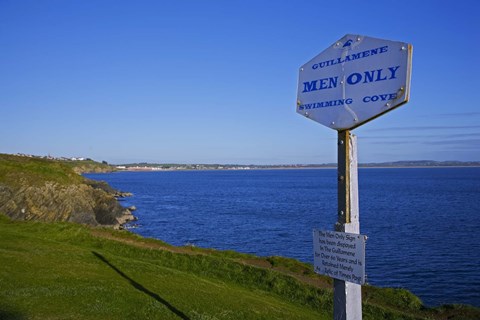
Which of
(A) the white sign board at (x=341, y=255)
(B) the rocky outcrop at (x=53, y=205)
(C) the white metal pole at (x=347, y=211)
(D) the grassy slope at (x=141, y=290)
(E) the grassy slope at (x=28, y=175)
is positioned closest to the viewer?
(A) the white sign board at (x=341, y=255)

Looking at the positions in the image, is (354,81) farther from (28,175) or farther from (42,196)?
(28,175)

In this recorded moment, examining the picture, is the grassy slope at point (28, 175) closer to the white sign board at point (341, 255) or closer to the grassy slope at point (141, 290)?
the grassy slope at point (141, 290)

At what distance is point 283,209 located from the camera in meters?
69.4

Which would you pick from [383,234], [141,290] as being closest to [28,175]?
[383,234]

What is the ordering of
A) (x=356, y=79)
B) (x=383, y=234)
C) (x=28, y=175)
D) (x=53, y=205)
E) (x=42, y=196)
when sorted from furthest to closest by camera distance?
1. (x=383, y=234)
2. (x=28, y=175)
3. (x=53, y=205)
4. (x=42, y=196)
5. (x=356, y=79)

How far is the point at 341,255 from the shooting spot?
4312 millimetres

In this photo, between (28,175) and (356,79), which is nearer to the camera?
(356,79)

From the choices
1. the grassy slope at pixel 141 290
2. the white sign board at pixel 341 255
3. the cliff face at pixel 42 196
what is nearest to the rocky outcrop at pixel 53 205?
the cliff face at pixel 42 196

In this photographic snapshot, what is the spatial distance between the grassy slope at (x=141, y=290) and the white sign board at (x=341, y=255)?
5319mm

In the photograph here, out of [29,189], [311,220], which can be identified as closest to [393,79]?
[29,189]

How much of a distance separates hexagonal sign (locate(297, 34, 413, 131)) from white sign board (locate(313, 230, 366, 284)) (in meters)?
1.08

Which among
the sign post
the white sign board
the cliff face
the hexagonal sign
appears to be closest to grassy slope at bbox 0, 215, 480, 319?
the white sign board

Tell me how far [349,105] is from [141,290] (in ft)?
27.2

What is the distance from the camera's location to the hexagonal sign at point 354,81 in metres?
3.99
